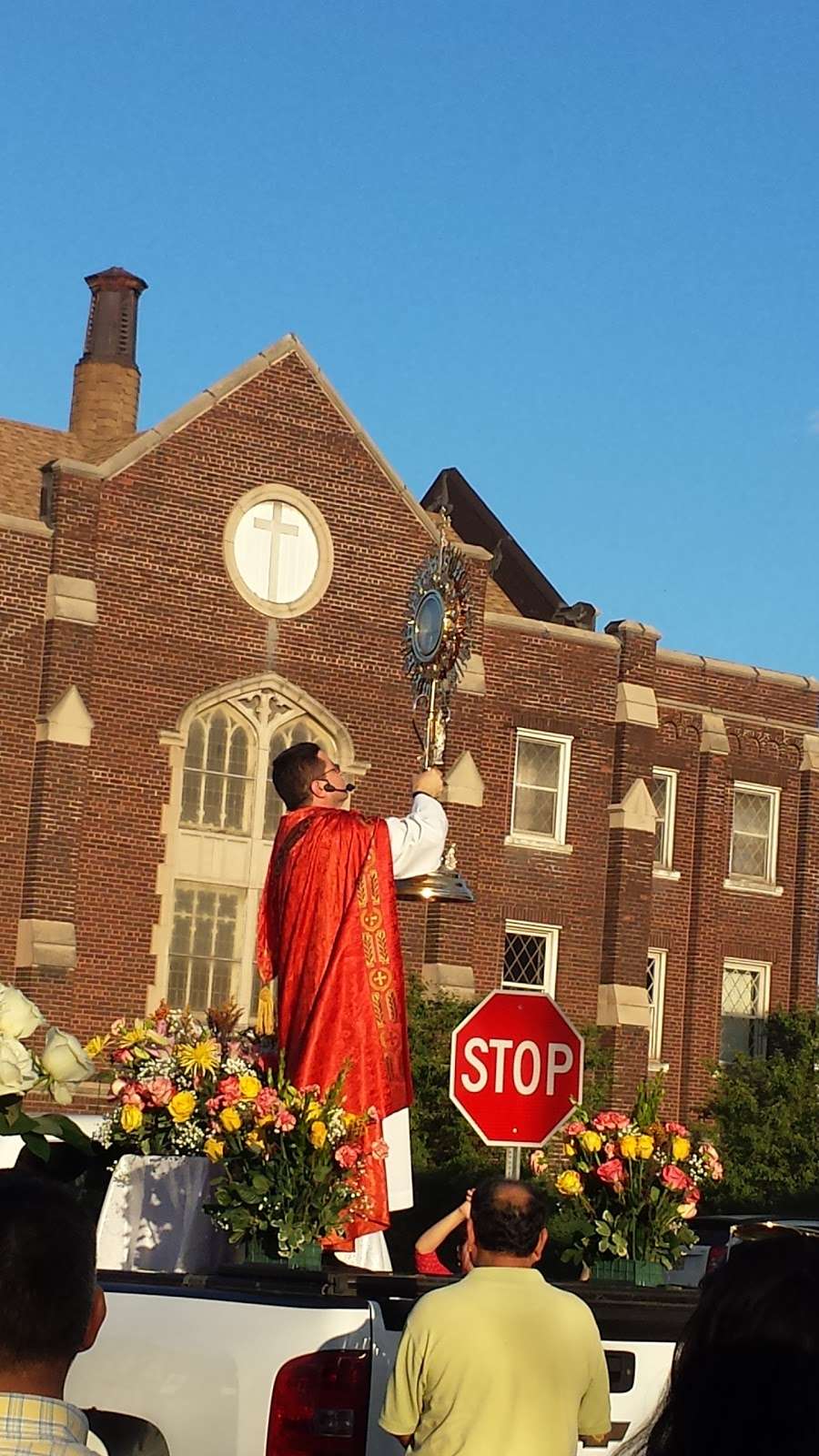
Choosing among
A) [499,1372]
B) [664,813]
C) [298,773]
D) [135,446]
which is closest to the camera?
[499,1372]

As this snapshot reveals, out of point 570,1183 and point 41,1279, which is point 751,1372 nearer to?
point 41,1279

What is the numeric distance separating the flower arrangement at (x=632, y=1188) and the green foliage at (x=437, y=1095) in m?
19.0

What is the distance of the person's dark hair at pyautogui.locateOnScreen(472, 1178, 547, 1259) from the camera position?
5.69 meters

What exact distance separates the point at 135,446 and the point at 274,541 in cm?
220

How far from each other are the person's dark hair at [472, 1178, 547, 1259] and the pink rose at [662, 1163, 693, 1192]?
2.05 m

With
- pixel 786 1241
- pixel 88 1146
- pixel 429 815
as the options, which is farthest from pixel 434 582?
pixel 786 1241

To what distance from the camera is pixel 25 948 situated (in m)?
25.2

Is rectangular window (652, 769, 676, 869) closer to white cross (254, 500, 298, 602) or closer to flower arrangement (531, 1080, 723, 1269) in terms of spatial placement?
white cross (254, 500, 298, 602)

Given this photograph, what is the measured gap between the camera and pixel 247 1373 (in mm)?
5531

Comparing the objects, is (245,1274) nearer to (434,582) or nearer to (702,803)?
(434,582)

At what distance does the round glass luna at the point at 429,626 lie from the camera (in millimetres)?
→ 9617

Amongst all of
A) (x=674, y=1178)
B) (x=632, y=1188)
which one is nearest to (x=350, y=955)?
(x=632, y=1188)

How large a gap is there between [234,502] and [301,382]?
200 cm

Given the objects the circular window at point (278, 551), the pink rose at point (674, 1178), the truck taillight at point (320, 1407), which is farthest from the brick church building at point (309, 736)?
the truck taillight at point (320, 1407)
